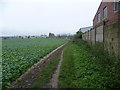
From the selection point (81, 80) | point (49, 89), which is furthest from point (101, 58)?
point (49, 89)

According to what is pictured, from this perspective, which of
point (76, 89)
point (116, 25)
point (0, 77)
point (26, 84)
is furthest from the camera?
point (116, 25)

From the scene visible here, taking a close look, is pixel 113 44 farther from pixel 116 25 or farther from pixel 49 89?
pixel 49 89

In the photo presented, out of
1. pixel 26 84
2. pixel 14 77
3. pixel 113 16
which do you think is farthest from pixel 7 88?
pixel 113 16

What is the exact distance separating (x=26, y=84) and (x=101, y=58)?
3.80m

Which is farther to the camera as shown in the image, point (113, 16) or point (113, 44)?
point (113, 16)

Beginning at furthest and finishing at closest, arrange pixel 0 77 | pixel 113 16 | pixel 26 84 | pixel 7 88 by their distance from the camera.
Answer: pixel 113 16 → pixel 0 77 → pixel 26 84 → pixel 7 88

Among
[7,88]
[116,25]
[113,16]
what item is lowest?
[7,88]

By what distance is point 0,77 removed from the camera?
225 inches

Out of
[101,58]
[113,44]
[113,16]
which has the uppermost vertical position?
[113,16]

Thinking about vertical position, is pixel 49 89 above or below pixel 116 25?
below

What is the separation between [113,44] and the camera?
6621mm

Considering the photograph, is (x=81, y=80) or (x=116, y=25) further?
(x=116, y=25)

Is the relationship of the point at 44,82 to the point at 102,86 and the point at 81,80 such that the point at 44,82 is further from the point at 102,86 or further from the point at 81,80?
the point at 102,86

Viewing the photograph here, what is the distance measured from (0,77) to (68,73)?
2.77 meters
